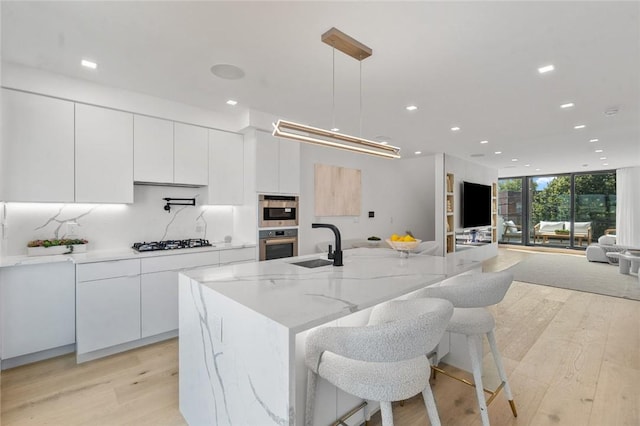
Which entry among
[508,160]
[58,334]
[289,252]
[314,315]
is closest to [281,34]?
[314,315]

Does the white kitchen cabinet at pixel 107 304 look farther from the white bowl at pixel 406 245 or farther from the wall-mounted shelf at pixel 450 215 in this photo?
the wall-mounted shelf at pixel 450 215

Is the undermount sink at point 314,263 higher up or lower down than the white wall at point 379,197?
lower down

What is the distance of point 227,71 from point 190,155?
1.24 meters

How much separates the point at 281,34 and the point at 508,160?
694 cm

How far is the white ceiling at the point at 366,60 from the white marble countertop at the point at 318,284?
5.32ft

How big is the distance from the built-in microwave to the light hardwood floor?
1.67 m

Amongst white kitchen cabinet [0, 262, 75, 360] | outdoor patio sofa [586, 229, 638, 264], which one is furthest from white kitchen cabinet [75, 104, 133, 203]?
outdoor patio sofa [586, 229, 638, 264]

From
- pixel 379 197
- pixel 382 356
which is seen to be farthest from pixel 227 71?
pixel 379 197

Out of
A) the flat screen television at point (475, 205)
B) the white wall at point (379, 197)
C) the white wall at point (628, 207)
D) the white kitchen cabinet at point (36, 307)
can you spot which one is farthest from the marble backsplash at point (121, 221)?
the white wall at point (628, 207)

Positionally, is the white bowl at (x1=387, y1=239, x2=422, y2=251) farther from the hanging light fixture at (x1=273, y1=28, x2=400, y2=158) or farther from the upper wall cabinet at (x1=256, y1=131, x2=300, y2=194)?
the upper wall cabinet at (x1=256, y1=131, x2=300, y2=194)

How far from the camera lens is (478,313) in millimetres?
1807

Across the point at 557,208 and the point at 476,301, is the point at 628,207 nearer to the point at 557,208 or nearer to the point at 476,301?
the point at 557,208

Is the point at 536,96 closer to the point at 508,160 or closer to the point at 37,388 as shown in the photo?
the point at 508,160

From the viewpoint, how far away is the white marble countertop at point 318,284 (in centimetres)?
124
